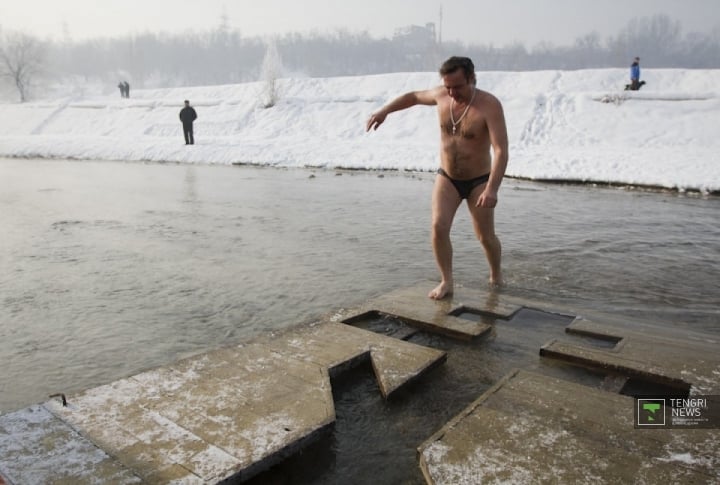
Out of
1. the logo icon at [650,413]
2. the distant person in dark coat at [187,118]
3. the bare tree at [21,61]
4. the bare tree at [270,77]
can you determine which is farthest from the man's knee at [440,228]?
the bare tree at [21,61]

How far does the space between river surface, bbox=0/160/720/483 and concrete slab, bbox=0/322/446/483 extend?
280mm

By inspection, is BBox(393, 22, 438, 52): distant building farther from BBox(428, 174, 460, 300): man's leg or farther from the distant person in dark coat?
BBox(428, 174, 460, 300): man's leg

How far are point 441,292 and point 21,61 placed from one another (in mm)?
72046

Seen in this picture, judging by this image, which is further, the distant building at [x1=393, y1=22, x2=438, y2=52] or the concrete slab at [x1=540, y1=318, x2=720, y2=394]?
the distant building at [x1=393, y1=22, x2=438, y2=52]

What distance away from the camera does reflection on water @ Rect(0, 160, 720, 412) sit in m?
3.18

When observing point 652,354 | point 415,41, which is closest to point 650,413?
point 652,354

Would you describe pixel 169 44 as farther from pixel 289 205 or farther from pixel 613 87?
pixel 289 205

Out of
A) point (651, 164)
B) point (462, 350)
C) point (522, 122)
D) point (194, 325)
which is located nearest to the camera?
point (462, 350)

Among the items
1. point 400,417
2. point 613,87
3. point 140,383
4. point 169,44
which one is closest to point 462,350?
point 400,417

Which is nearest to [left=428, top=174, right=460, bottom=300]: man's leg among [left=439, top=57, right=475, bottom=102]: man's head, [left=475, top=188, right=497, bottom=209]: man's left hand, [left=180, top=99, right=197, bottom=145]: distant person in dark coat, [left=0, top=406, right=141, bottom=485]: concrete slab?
[left=475, top=188, right=497, bottom=209]: man's left hand

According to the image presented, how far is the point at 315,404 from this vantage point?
7.14 ft

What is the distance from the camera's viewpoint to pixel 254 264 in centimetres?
495

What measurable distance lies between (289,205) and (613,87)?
26.1 meters

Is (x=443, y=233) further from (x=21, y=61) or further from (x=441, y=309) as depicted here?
(x=21, y=61)
